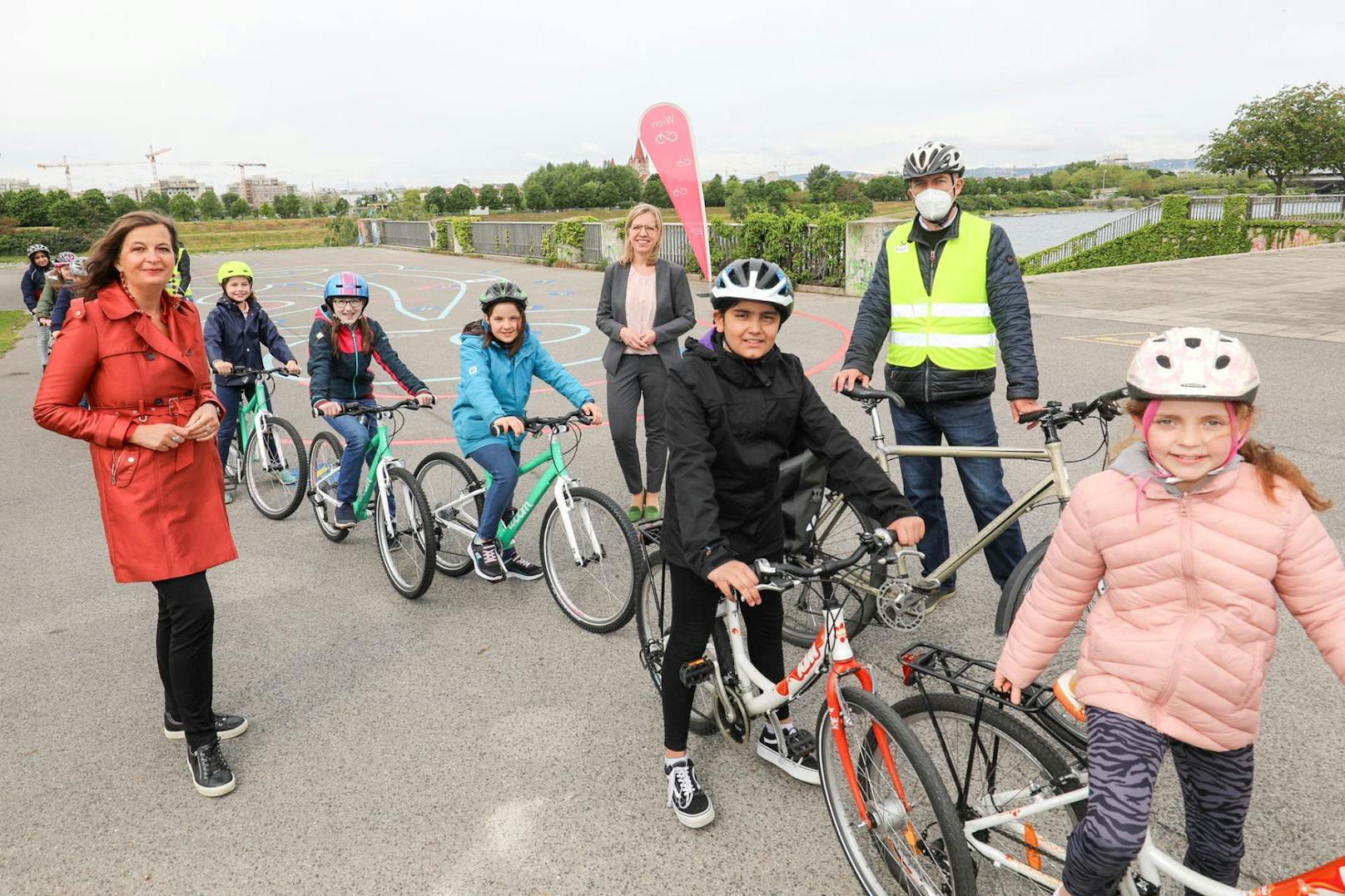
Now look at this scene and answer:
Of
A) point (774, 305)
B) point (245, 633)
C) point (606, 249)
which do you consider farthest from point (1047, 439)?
point (606, 249)

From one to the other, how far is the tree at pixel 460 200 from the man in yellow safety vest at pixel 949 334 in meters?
63.5

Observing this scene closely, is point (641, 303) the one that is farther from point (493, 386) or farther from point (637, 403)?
point (493, 386)

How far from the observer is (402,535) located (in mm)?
5184

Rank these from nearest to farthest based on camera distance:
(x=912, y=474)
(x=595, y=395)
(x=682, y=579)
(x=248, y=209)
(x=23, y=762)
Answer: (x=682, y=579) → (x=23, y=762) → (x=912, y=474) → (x=595, y=395) → (x=248, y=209)

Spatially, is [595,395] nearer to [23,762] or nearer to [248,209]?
[23,762]

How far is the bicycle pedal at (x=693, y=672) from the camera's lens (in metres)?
3.03

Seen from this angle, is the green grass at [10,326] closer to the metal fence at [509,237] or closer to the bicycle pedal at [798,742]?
the metal fence at [509,237]

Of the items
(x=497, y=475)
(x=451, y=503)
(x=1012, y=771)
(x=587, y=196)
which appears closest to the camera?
(x=1012, y=771)

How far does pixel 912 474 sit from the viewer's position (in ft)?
14.2

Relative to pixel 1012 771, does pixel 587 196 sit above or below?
above

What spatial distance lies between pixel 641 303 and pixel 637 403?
683 mm

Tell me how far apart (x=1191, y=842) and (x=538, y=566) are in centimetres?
371

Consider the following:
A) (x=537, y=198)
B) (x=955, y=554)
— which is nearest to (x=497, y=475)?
(x=955, y=554)

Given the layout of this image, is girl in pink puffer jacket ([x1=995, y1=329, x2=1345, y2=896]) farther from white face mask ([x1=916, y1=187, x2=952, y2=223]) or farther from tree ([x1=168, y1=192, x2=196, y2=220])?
tree ([x1=168, y1=192, x2=196, y2=220])
